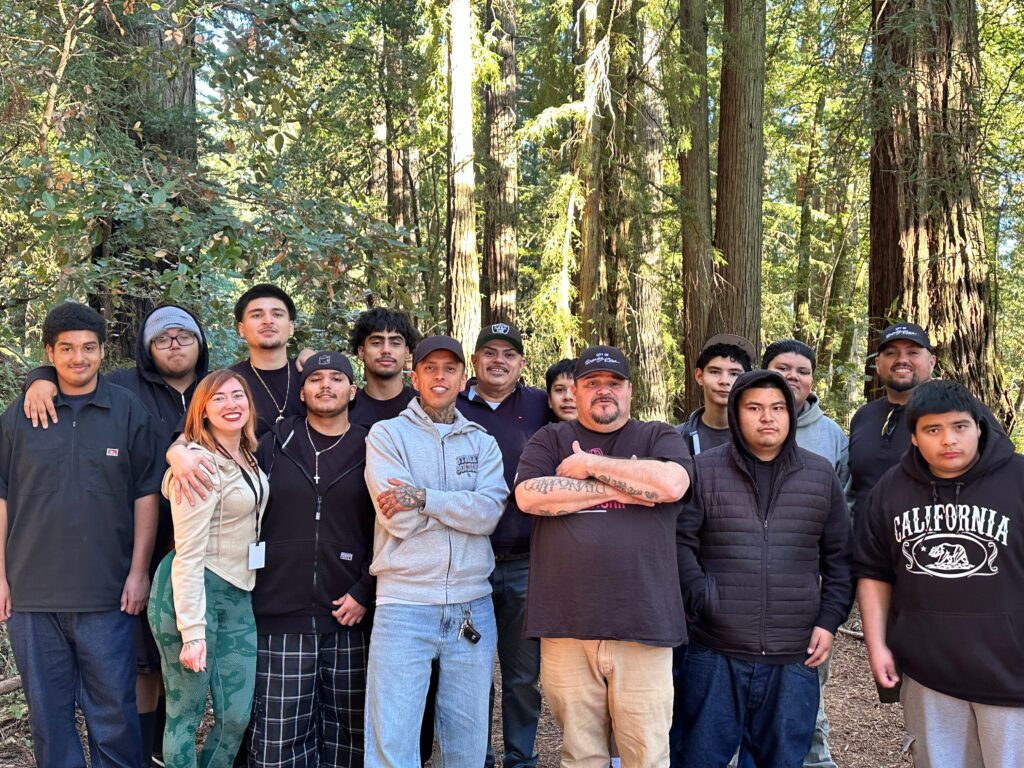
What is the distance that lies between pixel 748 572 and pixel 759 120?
21.1 ft

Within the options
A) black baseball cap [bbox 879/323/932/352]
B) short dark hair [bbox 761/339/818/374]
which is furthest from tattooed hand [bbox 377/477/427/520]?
black baseball cap [bbox 879/323/932/352]

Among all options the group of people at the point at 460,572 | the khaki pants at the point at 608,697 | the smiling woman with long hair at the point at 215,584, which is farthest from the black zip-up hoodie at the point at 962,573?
the smiling woman with long hair at the point at 215,584

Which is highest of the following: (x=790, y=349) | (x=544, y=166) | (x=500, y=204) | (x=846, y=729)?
(x=544, y=166)

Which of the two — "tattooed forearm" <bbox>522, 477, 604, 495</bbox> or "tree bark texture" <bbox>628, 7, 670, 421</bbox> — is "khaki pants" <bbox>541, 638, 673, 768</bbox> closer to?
"tattooed forearm" <bbox>522, 477, 604, 495</bbox>

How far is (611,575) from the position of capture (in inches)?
137

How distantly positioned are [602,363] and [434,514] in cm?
98

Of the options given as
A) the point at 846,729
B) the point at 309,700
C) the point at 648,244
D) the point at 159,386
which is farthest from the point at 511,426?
the point at 648,244

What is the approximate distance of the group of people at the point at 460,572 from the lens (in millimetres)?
3326

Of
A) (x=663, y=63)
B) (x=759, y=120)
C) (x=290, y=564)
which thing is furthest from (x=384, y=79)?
(x=290, y=564)

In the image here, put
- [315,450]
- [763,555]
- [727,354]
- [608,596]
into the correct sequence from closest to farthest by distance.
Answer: [608,596] < [763,555] < [315,450] < [727,354]

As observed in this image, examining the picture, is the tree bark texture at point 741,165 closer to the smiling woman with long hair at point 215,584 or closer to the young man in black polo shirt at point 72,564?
the smiling woman with long hair at point 215,584

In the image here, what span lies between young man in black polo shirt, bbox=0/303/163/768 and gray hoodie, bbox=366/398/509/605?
1186 millimetres

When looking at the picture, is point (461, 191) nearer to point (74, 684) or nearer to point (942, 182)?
point (942, 182)

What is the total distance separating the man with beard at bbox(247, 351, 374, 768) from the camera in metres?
3.86
